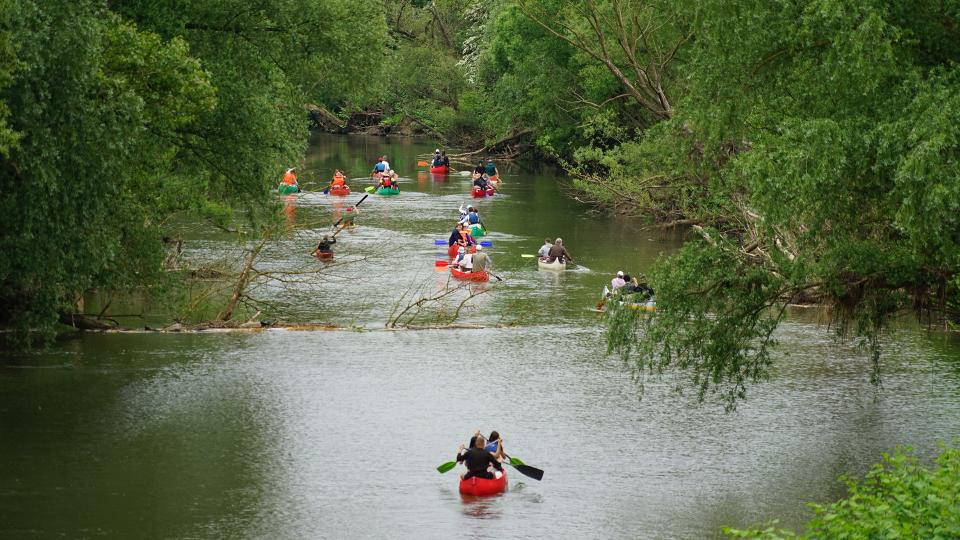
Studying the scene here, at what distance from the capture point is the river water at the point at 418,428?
15688mm

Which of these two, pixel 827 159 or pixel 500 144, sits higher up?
pixel 500 144

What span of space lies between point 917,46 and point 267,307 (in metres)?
16.9

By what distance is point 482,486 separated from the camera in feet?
54.4

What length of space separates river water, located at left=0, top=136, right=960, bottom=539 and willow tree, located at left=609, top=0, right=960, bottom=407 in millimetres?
2058

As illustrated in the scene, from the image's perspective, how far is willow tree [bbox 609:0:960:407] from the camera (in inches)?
521

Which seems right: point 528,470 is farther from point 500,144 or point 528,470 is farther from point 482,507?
point 500,144

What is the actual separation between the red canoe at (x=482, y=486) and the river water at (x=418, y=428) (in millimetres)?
196

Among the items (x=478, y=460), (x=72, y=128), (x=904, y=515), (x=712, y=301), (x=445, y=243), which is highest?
(x=72, y=128)

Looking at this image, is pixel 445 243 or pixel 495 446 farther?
pixel 445 243

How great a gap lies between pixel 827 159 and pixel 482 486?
21.0 feet

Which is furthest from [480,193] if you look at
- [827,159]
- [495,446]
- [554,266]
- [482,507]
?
[827,159]

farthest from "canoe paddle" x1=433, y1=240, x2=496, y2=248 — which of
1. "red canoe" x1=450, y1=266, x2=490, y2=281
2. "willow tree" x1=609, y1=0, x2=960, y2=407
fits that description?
"willow tree" x1=609, y1=0, x2=960, y2=407

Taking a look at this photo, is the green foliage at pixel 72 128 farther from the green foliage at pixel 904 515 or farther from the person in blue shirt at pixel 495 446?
the green foliage at pixel 904 515

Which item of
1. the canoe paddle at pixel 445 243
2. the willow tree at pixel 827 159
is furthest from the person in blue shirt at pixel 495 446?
the canoe paddle at pixel 445 243
